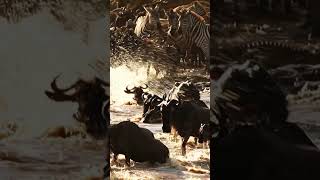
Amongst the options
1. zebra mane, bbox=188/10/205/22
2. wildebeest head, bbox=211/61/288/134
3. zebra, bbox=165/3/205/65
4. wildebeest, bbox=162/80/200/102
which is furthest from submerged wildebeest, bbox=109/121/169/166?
zebra mane, bbox=188/10/205/22

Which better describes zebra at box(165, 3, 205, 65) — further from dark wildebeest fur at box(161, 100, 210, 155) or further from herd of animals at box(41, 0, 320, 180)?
dark wildebeest fur at box(161, 100, 210, 155)

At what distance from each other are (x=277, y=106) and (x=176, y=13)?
2.86 feet

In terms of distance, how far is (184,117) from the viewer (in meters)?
3.07

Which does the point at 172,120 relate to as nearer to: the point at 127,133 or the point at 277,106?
the point at 127,133

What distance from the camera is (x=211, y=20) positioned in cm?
301

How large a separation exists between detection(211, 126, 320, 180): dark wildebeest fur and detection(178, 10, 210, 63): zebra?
1.86 ft

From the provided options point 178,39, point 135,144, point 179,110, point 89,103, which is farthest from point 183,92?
point 89,103

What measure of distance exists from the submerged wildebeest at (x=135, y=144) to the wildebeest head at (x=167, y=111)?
0.10m

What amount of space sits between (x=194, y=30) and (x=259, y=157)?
89 centimetres

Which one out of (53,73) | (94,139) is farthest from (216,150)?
(53,73)

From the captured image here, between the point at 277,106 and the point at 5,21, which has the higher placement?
the point at 5,21

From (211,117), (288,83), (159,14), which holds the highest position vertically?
(159,14)

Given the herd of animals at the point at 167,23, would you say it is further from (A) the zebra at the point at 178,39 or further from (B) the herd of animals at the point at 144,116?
(B) the herd of animals at the point at 144,116

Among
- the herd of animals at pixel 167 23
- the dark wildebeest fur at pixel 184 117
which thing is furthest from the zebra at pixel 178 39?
the dark wildebeest fur at pixel 184 117
